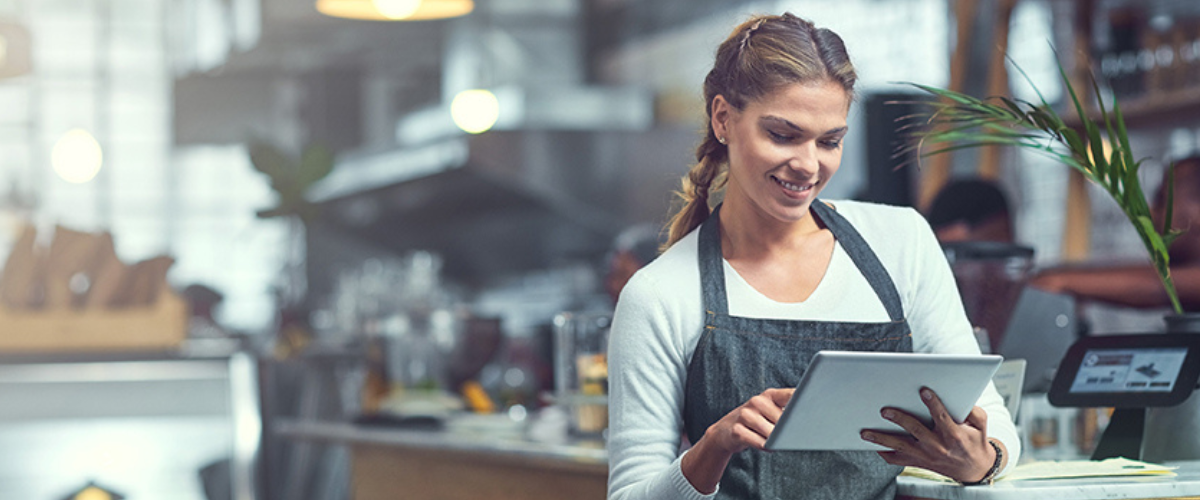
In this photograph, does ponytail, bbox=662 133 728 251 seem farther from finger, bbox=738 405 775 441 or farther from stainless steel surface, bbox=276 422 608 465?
stainless steel surface, bbox=276 422 608 465

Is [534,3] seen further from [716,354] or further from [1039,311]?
[716,354]

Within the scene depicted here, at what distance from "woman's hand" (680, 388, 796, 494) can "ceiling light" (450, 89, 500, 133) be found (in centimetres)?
453

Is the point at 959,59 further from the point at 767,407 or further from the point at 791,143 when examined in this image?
the point at 767,407

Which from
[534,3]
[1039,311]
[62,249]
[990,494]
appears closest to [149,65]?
[534,3]

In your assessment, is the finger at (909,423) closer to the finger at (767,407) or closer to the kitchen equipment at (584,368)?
the finger at (767,407)

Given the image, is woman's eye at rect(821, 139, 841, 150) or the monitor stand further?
the monitor stand

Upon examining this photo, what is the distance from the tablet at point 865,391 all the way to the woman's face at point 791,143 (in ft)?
0.92

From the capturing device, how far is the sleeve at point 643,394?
155 centimetres

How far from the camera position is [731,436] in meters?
1.39

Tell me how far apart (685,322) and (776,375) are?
0.39 feet

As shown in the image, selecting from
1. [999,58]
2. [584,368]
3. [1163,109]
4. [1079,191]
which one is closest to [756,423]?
[584,368]

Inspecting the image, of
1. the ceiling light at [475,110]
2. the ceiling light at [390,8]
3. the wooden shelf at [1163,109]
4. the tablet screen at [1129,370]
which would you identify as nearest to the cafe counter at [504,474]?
the tablet screen at [1129,370]

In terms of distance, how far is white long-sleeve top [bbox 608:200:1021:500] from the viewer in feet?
→ 5.10

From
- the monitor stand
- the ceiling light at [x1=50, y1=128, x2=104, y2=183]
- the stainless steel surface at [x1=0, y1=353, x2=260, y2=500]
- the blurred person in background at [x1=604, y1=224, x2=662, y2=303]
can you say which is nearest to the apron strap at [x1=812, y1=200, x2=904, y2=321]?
the monitor stand
